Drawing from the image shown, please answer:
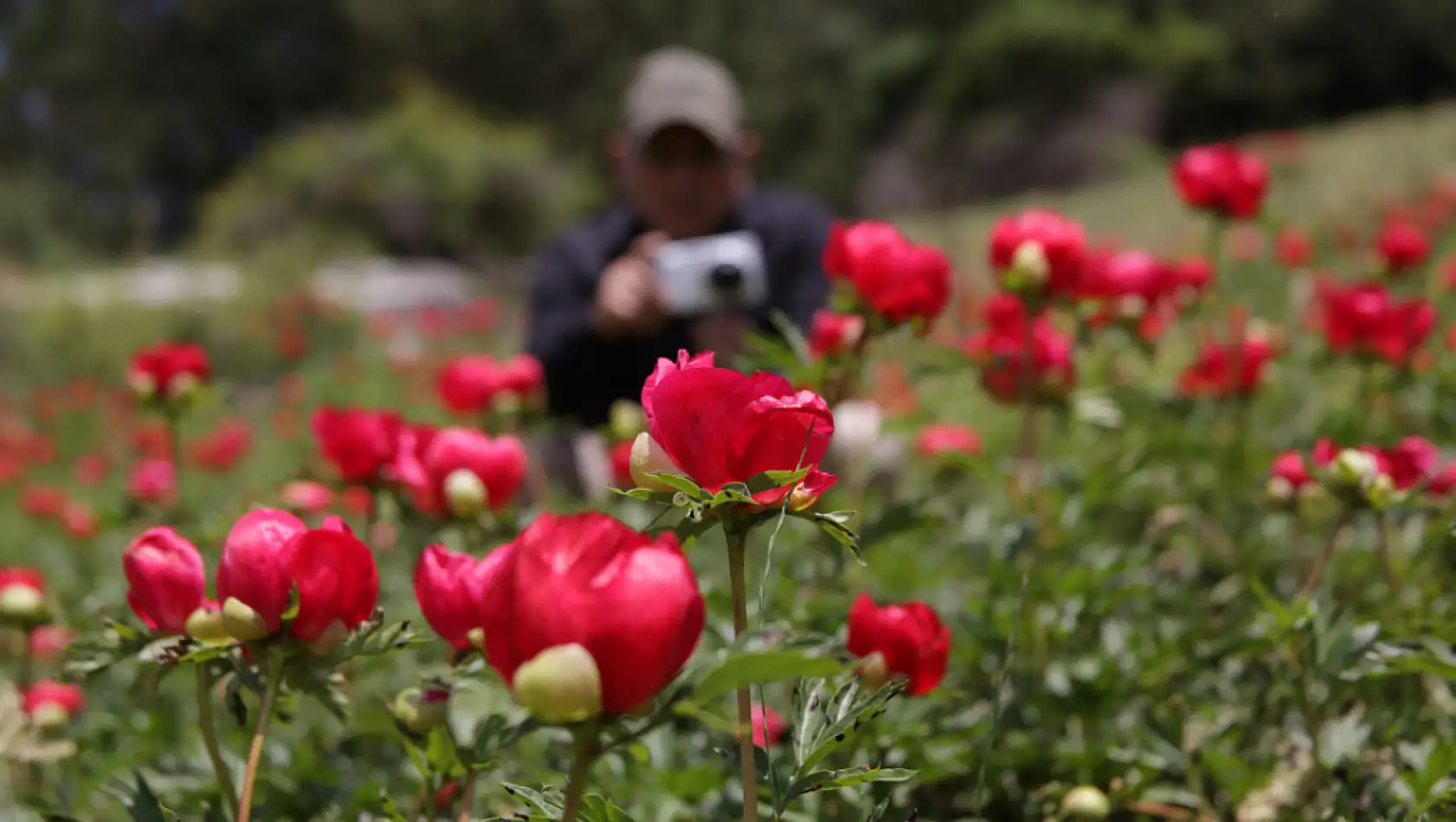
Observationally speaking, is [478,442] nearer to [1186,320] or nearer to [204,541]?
[204,541]

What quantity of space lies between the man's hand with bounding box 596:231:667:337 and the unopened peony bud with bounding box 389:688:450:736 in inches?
45.8

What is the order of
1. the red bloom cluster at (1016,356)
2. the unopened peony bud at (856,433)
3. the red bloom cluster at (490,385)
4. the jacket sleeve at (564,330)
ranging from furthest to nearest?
the jacket sleeve at (564,330) < the unopened peony bud at (856,433) < the red bloom cluster at (490,385) < the red bloom cluster at (1016,356)

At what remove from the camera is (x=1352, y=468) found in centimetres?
85

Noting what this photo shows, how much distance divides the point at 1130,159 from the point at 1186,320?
469 inches

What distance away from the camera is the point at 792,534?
147cm

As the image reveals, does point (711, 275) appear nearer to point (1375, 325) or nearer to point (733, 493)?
point (1375, 325)

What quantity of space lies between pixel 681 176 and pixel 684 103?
0.51 ft

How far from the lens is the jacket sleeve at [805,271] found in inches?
89.8

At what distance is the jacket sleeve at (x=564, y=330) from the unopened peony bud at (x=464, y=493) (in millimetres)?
1439

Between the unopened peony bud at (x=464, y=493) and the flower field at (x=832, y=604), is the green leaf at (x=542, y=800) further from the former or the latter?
the unopened peony bud at (x=464, y=493)

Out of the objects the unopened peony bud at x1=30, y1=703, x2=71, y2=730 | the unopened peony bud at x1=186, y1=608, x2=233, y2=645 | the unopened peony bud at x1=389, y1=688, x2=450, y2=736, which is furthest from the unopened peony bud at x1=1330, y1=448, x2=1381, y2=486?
the unopened peony bud at x1=30, y1=703, x2=71, y2=730

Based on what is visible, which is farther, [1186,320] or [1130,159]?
[1130,159]

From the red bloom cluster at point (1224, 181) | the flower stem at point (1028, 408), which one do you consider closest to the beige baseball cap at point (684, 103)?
the red bloom cluster at point (1224, 181)

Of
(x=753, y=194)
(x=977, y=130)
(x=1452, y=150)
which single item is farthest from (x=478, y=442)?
(x=977, y=130)
